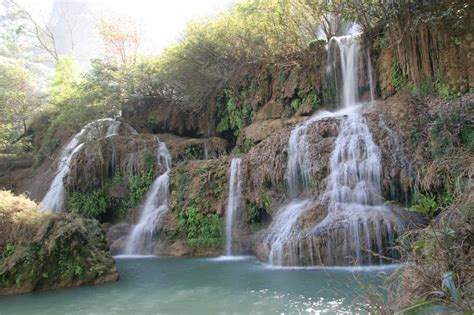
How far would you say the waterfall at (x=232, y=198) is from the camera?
43.0 feet

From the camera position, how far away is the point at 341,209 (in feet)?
33.9

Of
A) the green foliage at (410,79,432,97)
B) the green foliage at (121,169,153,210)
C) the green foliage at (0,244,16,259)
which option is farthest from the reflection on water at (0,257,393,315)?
the green foliage at (410,79,432,97)

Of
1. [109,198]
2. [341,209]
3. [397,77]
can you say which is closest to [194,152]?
[109,198]

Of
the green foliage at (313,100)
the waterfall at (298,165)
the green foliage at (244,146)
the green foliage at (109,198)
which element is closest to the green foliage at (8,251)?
the waterfall at (298,165)

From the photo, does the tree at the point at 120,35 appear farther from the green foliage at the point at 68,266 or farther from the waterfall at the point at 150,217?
the green foliage at the point at 68,266

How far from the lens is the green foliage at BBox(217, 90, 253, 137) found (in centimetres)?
1908

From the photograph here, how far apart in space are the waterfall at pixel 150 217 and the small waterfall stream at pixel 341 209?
4649 mm

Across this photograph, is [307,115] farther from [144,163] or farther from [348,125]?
[144,163]

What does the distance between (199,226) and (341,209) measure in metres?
5.05

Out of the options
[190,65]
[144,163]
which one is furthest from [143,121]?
[144,163]

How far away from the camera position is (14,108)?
79.8 feet

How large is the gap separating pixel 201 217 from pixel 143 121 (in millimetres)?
9600

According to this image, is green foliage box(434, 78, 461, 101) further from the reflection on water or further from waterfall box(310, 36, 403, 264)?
the reflection on water

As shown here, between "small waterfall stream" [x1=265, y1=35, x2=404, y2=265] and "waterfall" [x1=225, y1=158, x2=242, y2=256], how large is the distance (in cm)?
179
